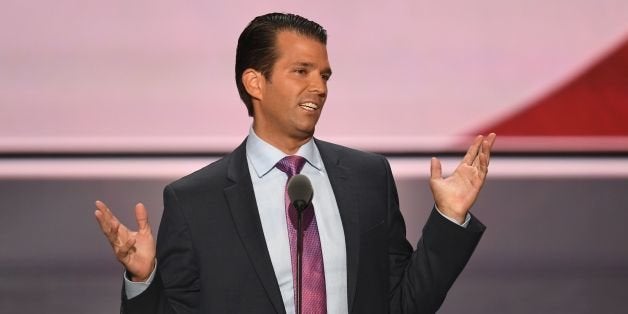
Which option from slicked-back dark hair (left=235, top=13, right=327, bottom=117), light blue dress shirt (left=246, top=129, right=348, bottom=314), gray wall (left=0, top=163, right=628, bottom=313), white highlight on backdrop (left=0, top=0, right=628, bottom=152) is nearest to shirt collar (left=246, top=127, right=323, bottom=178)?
light blue dress shirt (left=246, top=129, right=348, bottom=314)

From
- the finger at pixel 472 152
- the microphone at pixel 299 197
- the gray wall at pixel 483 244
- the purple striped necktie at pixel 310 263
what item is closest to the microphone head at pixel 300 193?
the microphone at pixel 299 197

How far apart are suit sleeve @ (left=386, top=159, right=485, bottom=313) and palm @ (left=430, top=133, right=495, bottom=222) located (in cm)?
2

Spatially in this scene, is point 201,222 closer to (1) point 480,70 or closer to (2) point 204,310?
(2) point 204,310

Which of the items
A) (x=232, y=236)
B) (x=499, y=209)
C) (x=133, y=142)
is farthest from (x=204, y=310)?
(x=499, y=209)

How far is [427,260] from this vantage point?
1854 mm

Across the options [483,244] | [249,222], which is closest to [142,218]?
[249,222]

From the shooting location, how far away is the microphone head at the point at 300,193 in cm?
159

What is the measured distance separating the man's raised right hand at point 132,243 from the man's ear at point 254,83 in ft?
1.15

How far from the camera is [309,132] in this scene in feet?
6.20

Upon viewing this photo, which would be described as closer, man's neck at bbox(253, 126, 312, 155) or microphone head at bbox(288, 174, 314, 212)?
microphone head at bbox(288, 174, 314, 212)

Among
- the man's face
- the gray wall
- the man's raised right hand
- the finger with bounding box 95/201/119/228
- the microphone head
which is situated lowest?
the gray wall

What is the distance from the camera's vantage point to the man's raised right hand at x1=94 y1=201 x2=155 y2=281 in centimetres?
170

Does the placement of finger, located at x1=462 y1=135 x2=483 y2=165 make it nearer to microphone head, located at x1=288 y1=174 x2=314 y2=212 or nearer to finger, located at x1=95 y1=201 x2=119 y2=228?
microphone head, located at x1=288 y1=174 x2=314 y2=212

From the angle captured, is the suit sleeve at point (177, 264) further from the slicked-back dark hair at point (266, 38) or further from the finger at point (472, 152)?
the finger at point (472, 152)
